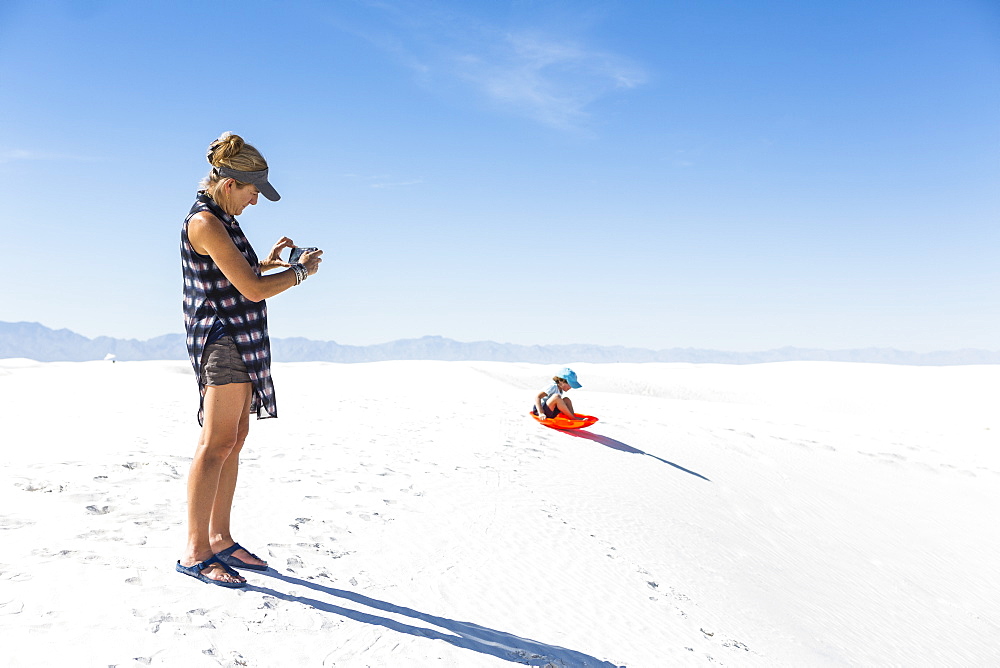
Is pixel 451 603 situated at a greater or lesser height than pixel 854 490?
greater

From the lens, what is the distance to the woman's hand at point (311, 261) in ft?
9.95

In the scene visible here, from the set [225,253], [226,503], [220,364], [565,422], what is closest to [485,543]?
[226,503]

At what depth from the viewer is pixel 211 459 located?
288 cm

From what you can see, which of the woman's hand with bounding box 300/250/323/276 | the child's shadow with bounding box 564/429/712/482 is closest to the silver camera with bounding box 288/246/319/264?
the woman's hand with bounding box 300/250/323/276

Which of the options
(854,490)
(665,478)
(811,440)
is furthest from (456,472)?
(811,440)

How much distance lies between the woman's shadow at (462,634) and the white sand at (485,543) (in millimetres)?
15

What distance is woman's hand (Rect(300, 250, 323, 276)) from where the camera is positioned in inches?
119

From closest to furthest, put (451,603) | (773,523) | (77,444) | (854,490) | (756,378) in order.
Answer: (451,603) → (77,444) → (773,523) → (854,490) → (756,378)

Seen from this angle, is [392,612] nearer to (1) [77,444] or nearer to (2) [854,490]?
(1) [77,444]

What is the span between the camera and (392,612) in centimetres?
301

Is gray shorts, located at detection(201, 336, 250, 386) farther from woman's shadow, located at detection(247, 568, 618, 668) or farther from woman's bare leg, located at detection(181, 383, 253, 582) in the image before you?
woman's shadow, located at detection(247, 568, 618, 668)

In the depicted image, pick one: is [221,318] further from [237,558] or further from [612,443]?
[612,443]

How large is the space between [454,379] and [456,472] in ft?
37.8

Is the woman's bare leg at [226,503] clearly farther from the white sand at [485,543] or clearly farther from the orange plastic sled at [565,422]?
the orange plastic sled at [565,422]
